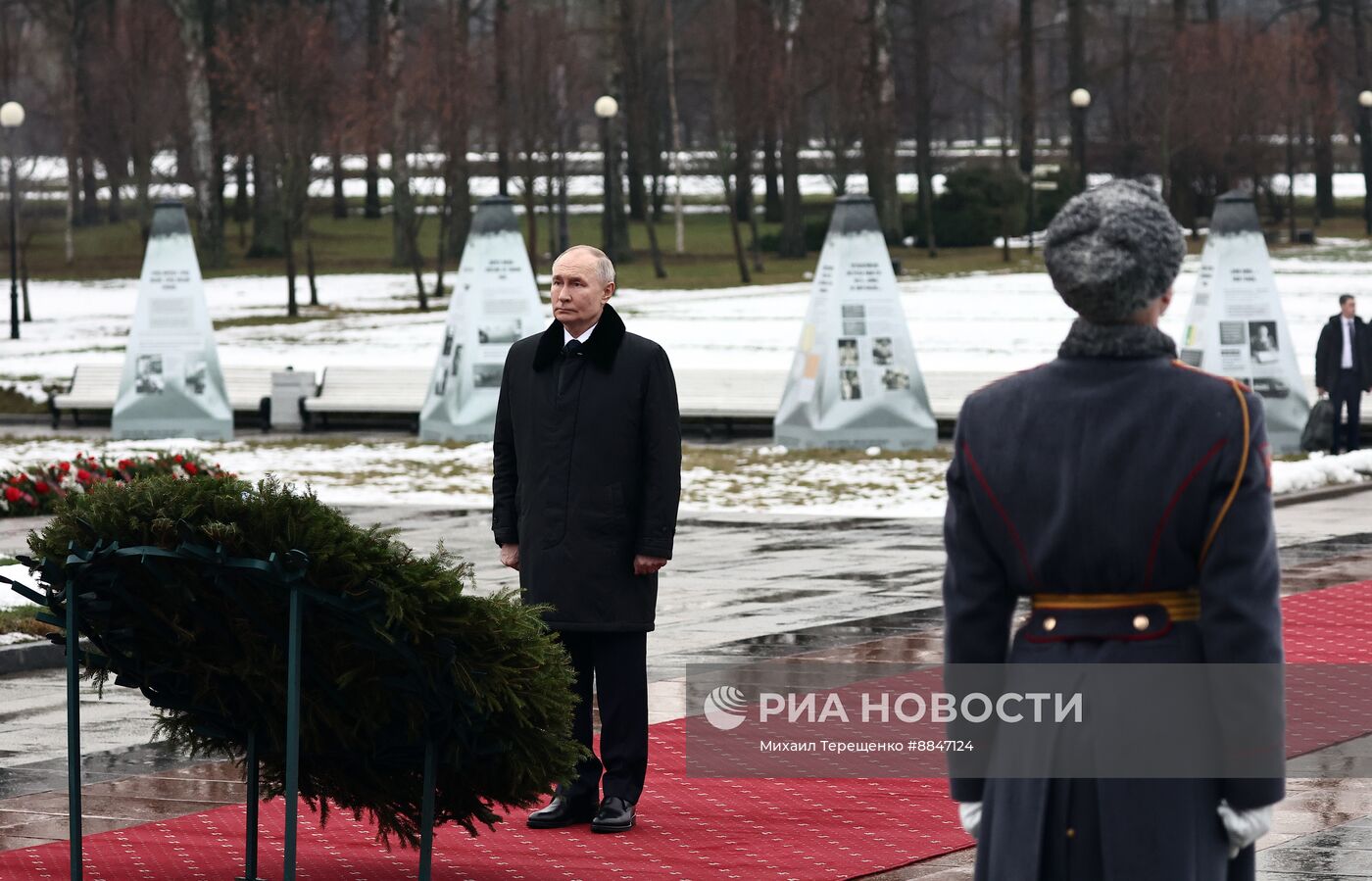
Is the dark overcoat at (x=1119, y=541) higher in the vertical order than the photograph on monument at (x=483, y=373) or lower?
higher

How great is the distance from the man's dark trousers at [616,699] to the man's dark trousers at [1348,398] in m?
16.7

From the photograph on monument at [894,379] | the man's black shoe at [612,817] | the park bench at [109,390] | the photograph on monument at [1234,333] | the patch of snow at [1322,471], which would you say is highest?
the photograph on monument at [1234,333]

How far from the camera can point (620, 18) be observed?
2004 inches

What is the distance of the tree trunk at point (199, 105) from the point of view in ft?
171

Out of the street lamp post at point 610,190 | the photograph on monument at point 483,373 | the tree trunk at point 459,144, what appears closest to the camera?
the photograph on monument at point 483,373

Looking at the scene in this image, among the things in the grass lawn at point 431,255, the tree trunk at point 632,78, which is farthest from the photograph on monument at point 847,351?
the tree trunk at point 632,78

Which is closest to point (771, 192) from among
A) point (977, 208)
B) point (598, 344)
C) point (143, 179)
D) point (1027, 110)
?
point (977, 208)

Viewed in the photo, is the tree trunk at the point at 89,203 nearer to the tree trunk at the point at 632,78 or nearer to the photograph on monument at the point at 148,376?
the tree trunk at the point at 632,78

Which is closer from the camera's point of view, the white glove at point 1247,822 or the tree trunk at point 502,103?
the white glove at point 1247,822

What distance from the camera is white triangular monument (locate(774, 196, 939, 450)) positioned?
76.6 ft

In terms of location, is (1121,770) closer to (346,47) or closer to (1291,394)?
(1291,394)

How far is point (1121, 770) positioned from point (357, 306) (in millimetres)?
41994

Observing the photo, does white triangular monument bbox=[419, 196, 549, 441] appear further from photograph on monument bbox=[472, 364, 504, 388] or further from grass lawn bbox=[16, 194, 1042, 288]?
grass lawn bbox=[16, 194, 1042, 288]

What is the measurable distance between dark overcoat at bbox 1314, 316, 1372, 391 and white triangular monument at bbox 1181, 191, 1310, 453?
385 mm
